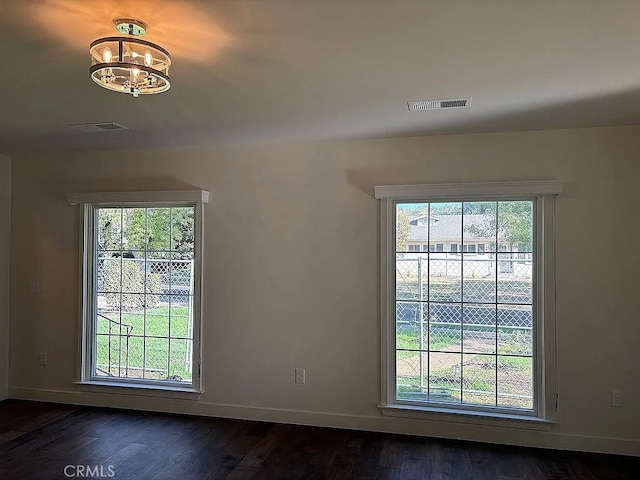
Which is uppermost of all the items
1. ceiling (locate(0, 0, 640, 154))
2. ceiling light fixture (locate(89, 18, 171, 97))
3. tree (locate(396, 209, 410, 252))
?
ceiling (locate(0, 0, 640, 154))

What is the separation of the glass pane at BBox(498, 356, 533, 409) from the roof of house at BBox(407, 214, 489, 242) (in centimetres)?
105

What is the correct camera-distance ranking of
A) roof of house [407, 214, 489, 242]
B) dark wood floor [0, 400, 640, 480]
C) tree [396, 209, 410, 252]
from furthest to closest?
1. tree [396, 209, 410, 252]
2. roof of house [407, 214, 489, 242]
3. dark wood floor [0, 400, 640, 480]

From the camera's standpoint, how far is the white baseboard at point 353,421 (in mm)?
3508

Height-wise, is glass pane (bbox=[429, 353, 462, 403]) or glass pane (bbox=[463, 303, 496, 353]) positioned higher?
glass pane (bbox=[463, 303, 496, 353])

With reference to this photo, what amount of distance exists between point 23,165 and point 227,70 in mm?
3362

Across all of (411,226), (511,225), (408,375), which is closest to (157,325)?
(408,375)

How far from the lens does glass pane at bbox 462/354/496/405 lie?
12.3 feet

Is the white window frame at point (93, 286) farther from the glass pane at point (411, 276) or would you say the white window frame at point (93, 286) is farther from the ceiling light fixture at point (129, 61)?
the ceiling light fixture at point (129, 61)

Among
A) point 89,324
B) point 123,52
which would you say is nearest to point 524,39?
point 123,52

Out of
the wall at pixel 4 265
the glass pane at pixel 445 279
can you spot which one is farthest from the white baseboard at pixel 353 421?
the glass pane at pixel 445 279

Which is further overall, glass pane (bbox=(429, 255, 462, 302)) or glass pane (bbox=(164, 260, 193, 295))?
glass pane (bbox=(164, 260, 193, 295))

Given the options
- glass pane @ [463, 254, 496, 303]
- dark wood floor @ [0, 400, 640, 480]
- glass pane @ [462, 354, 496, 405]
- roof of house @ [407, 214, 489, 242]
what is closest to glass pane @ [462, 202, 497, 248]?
roof of house @ [407, 214, 489, 242]

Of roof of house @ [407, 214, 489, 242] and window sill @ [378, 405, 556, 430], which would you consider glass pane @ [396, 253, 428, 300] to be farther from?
window sill @ [378, 405, 556, 430]

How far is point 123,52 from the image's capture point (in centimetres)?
187
